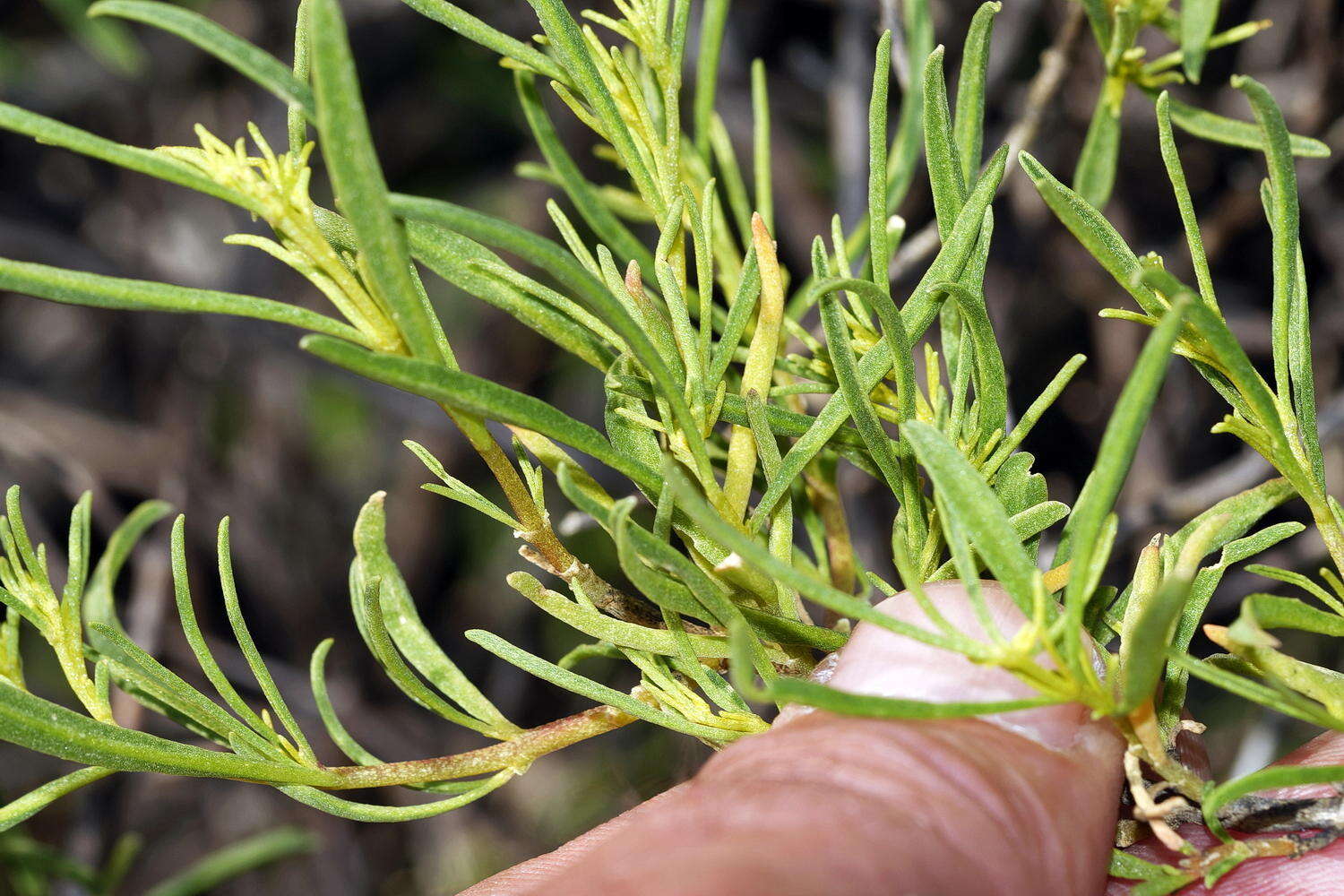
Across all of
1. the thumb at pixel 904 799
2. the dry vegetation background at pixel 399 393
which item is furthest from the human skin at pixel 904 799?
the dry vegetation background at pixel 399 393

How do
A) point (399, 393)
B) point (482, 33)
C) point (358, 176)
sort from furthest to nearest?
1. point (399, 393)
2. point (482, 33)
3. point (358, 176)

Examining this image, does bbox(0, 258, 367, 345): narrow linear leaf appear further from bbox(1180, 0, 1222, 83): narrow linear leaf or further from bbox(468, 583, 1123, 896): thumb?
bbox(1180, 0, 1222, 83): narrow linear leaf

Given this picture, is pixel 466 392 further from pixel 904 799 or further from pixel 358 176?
pixel 904 799

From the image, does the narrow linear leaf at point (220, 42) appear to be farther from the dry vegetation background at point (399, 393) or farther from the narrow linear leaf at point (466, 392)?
the dry vegetation background at point (399, 393)

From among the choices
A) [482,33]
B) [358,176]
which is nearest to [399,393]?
[482,33]

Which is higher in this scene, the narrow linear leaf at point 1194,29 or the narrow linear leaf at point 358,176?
the narrow linear leaf at point 1194,29

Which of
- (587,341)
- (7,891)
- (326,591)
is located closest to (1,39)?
A: (326,591)
